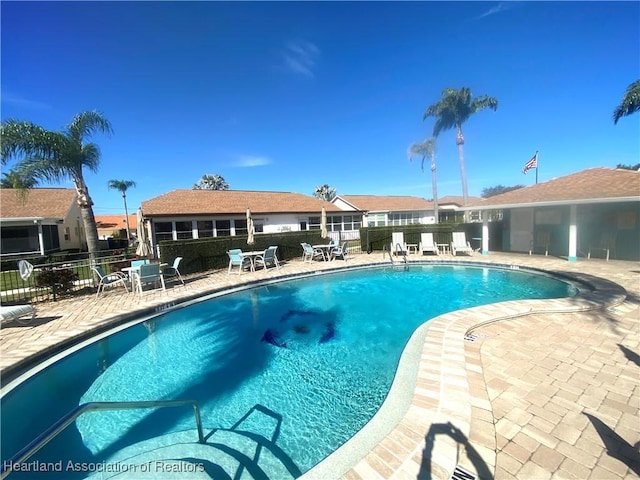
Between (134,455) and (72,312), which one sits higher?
(72,312)

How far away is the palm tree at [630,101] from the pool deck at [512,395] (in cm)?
1278

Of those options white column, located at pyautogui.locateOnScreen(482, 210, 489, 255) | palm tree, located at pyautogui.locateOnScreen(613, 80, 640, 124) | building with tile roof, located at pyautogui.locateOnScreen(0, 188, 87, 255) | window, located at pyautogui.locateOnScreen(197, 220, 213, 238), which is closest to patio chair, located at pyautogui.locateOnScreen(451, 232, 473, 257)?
white column, located at pyautogui.locateOnScreen(482, 210, 489, 255)

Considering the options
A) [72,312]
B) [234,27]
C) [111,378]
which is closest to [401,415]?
[111,378]

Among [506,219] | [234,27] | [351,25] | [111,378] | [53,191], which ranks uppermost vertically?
[351,25]

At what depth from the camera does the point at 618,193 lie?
10.4 m

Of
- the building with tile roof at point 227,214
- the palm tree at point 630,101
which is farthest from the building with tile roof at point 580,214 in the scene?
the building with tile roof at point 227,214

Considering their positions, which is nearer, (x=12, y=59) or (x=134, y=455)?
(x=134, y=455)

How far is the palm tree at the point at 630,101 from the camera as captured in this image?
12.7 meters

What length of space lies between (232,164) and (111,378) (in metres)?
23.0

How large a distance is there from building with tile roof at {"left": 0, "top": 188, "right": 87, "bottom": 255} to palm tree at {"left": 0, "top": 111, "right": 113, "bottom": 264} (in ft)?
25.7

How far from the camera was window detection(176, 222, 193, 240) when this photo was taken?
19017 millimetres

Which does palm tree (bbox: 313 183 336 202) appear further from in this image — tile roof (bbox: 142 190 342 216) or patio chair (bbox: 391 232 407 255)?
patio chair (bbox: 391 232 407 255)

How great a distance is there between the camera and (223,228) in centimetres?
2078

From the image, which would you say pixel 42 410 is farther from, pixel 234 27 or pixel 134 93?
pixel 134 93
